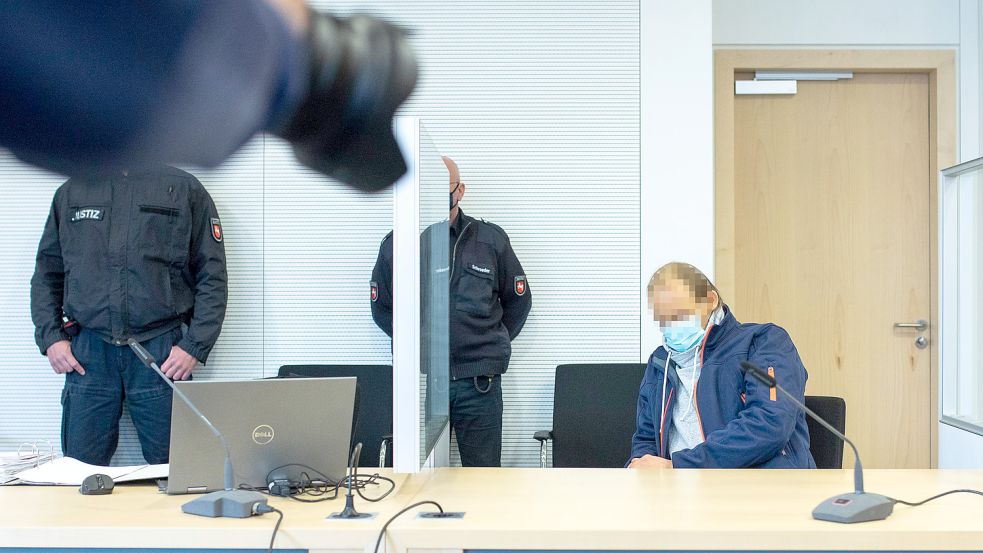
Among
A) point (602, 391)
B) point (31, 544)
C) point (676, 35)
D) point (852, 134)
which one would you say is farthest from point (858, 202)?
point (31, 544)

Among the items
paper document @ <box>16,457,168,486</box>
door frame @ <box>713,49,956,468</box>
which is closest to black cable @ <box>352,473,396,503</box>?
paper document @ <box>16,457,168,486</box>

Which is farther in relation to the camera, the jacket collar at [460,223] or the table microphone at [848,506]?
the jacket collar at [460,223]

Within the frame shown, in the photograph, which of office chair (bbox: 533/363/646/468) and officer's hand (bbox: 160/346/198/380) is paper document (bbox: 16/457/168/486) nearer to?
officer's hand (bbox: 160/346/198/380)

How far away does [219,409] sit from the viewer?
1574 mm

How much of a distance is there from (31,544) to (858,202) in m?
3.24

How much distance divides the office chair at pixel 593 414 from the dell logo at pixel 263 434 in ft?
4.15

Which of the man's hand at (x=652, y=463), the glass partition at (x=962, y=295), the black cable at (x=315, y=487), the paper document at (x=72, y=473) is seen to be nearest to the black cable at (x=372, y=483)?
the black cable at (x=315, y=487)

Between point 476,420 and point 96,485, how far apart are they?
1428mm

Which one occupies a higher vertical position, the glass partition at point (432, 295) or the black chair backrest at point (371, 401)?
the glass partition at point (432, 295)

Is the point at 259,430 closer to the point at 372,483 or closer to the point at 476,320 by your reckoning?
the point at 372,483

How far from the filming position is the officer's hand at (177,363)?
2.86m

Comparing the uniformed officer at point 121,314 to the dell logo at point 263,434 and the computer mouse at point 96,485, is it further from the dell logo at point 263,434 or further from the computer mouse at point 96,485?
the dell logo at point 263,434

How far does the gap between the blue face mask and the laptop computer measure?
83cm

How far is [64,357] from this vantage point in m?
2.88
